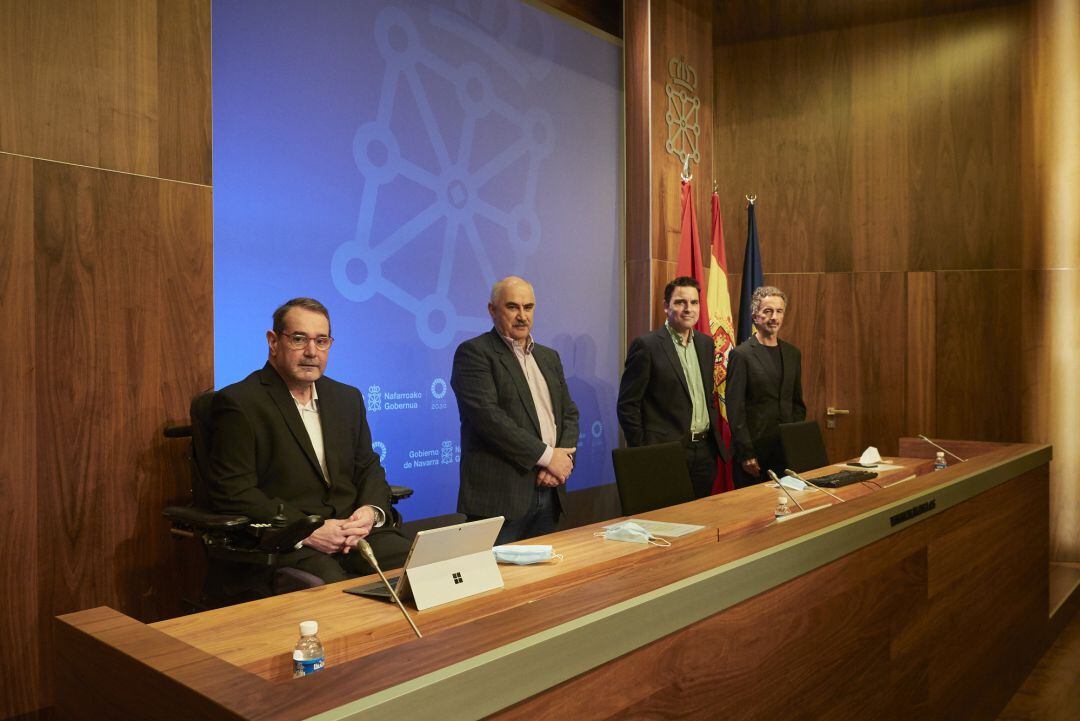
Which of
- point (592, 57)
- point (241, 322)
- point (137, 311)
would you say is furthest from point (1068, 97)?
point (137, 311)

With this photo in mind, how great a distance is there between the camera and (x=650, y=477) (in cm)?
338

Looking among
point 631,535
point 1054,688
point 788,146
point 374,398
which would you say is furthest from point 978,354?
point 631,535

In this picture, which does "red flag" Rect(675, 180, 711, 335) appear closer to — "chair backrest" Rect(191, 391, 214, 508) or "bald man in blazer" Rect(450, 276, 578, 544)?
"bald man in blazer" Rect(450, 276, 578, 544)

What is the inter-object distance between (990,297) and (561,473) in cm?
374

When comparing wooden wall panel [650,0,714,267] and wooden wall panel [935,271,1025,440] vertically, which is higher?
wooden wall panel [650,0,714,267]

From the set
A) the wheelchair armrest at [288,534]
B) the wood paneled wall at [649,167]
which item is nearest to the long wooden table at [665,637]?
the wheelchair armrest at [288,534]

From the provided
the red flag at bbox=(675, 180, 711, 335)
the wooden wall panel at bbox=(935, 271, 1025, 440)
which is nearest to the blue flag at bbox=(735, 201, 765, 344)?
the red flag at bbox=(675, 180, 711, 335)

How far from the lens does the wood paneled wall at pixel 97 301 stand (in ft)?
8.84

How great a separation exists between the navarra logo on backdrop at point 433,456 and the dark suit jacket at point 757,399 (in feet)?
4.71

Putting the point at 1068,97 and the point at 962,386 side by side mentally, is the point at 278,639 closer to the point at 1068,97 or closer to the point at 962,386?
the point at 962,386

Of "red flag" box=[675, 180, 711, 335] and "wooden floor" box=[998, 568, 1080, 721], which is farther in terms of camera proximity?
"red flag" box=[675, 180, 711, 335]

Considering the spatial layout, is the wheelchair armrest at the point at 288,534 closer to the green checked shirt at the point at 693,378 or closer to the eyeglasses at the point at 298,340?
the eyeglasses at the point at 298,340

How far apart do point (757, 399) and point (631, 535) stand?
2255mm

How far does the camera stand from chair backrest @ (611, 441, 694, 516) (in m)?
3.26
